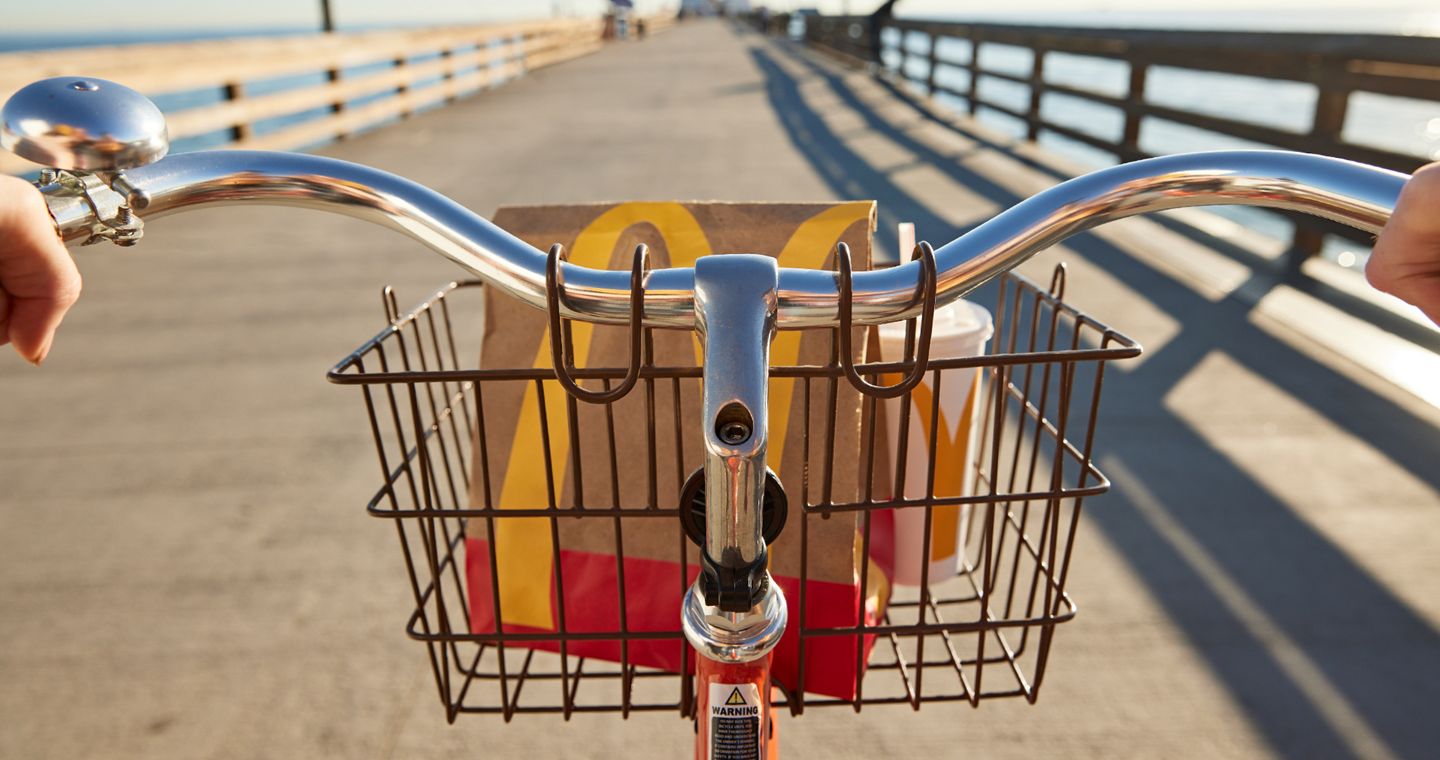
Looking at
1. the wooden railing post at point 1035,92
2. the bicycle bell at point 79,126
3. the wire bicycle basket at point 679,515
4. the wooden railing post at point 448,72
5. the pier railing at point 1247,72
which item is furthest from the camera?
the wooden railing post at point 448,72

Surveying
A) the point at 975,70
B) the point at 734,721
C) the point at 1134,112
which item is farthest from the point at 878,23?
the point at 734,721

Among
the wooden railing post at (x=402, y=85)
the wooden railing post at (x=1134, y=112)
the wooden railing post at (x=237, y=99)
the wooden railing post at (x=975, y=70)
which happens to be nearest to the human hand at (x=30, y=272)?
the wooden railing post at (x=1134, y=112)

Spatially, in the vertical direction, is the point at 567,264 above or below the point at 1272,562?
above

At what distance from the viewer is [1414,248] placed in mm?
660

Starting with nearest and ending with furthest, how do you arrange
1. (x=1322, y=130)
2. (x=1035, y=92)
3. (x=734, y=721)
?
(x=734, y=721) < (x=1322, y=130) < (x=1035, y=92)

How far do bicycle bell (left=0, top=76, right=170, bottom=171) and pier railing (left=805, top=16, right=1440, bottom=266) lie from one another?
3.81 m

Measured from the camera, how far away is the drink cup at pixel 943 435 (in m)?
1.30

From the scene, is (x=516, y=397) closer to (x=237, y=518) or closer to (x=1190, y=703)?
(x=1190, y=703)

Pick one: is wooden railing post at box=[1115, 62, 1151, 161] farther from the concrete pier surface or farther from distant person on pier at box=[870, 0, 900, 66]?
distant person on pier at box=[870, 0, 900, 66]

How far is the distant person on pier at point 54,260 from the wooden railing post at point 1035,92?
7959mm

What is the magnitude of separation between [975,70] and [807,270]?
995 centimetres

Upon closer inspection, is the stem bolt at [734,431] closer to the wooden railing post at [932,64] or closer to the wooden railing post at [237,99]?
the wooden railing post at [237,99]

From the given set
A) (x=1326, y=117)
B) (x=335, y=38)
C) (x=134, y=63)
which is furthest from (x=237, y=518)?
(x=335, y=38)

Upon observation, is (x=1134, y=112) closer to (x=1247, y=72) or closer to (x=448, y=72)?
(x=1247, y=72)
